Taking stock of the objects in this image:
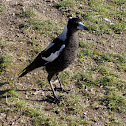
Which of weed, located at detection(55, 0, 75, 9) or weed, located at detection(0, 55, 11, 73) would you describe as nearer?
weed, located at detection(0, 55, 11, 73)

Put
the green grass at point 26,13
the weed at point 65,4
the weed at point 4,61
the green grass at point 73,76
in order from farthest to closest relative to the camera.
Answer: the weed at point 65,4 < the green grass at point 26,13 < the weed at point 4,61 < the green grass at point 73,76

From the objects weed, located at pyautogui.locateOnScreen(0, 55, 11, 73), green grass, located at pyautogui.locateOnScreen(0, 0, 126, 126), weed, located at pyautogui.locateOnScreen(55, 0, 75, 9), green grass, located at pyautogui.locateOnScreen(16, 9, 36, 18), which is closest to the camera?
green grass, located at pyautogui.locateOnScreen(0, 0, 126, 126)

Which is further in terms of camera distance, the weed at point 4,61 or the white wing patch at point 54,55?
the weed at point 4,61

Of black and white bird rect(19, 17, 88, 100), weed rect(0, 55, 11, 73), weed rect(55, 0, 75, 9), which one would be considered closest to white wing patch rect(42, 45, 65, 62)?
black and white bird rect(19, 17, 88, 100)

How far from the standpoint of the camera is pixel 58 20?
591cm

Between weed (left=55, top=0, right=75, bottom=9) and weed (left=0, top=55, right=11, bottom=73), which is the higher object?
weed (left=55, top=0, right=75, bottom=9)

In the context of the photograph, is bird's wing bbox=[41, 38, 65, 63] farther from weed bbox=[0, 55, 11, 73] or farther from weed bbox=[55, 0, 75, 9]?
weed bbox=[55, 0, 75, 9]

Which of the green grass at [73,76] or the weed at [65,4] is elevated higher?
the weed at [65,4]

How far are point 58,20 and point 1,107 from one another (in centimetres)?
320

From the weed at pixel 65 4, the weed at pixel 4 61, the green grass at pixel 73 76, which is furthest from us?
the weed at pixel 65 4

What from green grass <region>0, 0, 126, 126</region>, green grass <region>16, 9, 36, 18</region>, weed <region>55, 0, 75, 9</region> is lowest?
green grass <region>0, 0, 126, 126</region>

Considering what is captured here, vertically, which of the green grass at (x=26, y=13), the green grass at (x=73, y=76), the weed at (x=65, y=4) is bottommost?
the green grass at (x=73, y=76)

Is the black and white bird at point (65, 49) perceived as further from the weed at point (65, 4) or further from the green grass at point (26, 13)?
the weed at point (65, 4)

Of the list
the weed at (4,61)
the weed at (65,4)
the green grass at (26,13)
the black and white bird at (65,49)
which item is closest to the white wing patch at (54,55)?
the black and white bird at (65,49)
